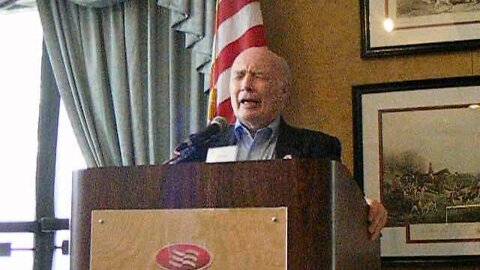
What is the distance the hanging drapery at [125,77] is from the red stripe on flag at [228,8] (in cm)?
13

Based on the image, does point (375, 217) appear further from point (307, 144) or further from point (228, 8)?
point (228, 8)

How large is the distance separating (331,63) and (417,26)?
0.36m

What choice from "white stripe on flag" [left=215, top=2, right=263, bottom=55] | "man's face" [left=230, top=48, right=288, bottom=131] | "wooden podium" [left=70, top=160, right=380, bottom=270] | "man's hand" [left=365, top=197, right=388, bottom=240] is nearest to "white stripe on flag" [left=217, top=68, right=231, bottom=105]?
"white stripe on flag" [left=215, top=2, right=263, bottom=55]

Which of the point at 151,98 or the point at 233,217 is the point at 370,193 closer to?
the point at 151,98

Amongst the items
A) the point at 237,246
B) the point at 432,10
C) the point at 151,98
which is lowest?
the point at 237,246

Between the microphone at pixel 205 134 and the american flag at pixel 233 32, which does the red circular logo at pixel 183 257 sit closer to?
the microphone at pixel 205 134

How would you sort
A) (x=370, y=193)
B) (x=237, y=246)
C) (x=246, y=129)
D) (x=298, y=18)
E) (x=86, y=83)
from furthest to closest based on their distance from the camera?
1. (x=86, y=83)
2. (x=298, y=18)
3. (x=370, y=193)
4. (x=246, y=129)
5. (x=237, y=246)

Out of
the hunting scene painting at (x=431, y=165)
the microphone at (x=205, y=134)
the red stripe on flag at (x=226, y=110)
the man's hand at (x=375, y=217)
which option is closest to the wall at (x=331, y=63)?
the hunting scene painting at (x=431, y=165)

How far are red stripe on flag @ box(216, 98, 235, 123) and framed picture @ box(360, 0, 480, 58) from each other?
57cm

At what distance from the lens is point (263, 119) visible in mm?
2555

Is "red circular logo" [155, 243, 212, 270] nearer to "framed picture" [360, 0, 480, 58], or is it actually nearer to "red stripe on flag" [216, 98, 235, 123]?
"red stripe on flag" [216, 98, 235, 123]

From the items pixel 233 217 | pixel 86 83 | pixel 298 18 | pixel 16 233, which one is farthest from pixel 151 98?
pixel 233 217

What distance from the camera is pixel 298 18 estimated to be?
3418mm

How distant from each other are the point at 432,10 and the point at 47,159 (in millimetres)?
1875
